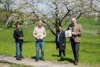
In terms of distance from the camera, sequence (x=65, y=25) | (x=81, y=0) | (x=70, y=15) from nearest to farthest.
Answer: (x=81, y=0), (x=70, y=15), (x=65, y=25)

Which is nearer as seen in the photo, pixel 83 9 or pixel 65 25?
pixel 83 9

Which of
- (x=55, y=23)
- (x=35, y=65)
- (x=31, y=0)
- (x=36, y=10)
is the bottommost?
(x=35, y=65)

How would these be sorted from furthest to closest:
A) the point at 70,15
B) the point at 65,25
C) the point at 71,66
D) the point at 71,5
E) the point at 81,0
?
the point at 65,25 → the point at 70,15 → the point at 71,5 → the point at 81,0 → the point at 71,66

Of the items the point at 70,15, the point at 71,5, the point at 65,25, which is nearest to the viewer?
the point at 71,5

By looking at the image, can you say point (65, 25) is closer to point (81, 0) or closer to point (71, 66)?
point (81, 0)

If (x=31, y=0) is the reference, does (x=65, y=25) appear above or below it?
below

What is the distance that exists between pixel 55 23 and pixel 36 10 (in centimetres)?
272

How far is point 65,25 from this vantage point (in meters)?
20.6

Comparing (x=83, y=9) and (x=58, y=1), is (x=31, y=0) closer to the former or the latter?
(x=58, y=1)

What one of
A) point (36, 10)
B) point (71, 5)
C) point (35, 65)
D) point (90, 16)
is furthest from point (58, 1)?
point (35, 65)

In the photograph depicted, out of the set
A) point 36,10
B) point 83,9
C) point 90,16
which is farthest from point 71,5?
point 36,10

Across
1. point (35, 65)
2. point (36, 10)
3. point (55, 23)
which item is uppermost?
point (36, 10)

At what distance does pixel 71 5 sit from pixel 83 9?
1455 millimetres

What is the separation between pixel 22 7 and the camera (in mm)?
19109
